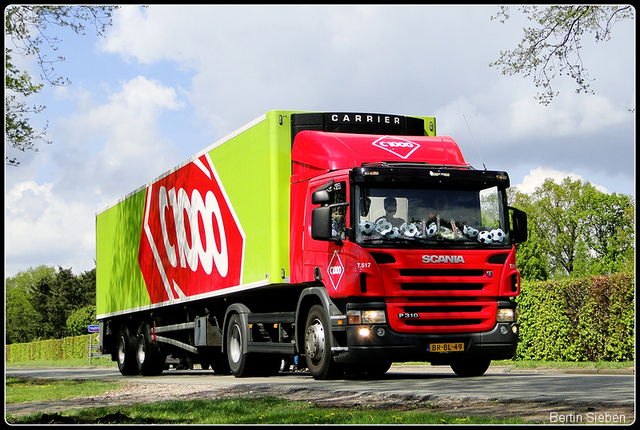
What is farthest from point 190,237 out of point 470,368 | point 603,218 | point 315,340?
point 603,218

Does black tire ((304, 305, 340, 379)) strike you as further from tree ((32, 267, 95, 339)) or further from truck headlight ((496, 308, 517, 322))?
tree ((32, 267, 95, 339))

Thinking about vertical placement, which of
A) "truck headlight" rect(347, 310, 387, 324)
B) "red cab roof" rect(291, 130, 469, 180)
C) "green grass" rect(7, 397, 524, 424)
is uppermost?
"red cab roof" rect(291, 130, 469, 180)

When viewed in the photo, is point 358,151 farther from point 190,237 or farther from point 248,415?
point 248,415

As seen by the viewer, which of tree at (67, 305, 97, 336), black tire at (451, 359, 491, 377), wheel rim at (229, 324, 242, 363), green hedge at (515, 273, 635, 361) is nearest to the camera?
black tire at (451, 359, 491, 377)

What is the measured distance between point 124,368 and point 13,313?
104156 millimetres

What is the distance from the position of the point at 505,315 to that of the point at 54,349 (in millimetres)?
54996

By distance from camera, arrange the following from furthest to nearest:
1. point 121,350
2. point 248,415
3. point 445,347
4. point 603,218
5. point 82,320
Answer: point 82,320, point 603,218, point 121,350, point 445,347, point 248,415

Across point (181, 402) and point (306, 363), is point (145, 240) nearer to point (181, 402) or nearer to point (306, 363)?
point (306, 363)

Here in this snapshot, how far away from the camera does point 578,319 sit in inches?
896

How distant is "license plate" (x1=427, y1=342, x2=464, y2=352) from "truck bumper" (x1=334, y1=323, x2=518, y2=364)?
0.09ft

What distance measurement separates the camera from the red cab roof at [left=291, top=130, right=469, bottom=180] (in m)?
13.6

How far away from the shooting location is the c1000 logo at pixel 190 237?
16.1 meters

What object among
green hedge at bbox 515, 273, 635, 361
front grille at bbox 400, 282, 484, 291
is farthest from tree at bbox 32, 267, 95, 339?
front grille at bbox 400, 282, 484, 291

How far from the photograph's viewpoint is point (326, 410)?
357 inches
